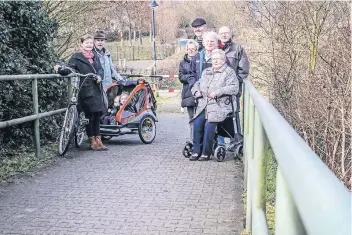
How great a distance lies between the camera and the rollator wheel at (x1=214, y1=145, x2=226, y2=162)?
23.3 ft

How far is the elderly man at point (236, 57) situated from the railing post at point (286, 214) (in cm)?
587

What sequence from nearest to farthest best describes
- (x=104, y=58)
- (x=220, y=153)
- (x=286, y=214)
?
(x=286, y=214)
(x=220, y=153)
(x=104, y=58)

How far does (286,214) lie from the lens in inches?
43.3

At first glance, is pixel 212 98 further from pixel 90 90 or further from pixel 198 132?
pixel 90 90

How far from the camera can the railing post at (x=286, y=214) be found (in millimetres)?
979

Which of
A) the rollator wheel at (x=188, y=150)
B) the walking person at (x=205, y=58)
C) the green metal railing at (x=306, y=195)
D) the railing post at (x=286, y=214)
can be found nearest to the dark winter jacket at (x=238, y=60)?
the walking person at (x=205, y=58)

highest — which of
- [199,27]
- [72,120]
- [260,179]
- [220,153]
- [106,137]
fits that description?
[199,27]

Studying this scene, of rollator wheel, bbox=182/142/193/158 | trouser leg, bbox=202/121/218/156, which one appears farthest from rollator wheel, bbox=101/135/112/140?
trouser leg, bbox=202/121/218/156

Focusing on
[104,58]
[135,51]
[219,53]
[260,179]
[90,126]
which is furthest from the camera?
[135,51]

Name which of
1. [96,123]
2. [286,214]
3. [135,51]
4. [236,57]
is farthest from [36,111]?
[135,51]

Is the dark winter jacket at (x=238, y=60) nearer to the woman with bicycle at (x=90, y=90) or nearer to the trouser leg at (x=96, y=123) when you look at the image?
the woman with bicycle at (x=90, y=90)

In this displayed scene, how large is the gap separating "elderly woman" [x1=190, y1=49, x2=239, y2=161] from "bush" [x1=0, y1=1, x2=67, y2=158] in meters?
2.45

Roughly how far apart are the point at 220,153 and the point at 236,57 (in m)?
1.36

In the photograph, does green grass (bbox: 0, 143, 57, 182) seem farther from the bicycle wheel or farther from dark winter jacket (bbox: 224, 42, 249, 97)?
dark winter jacket (bbox: 224, 42, 249, 97)
